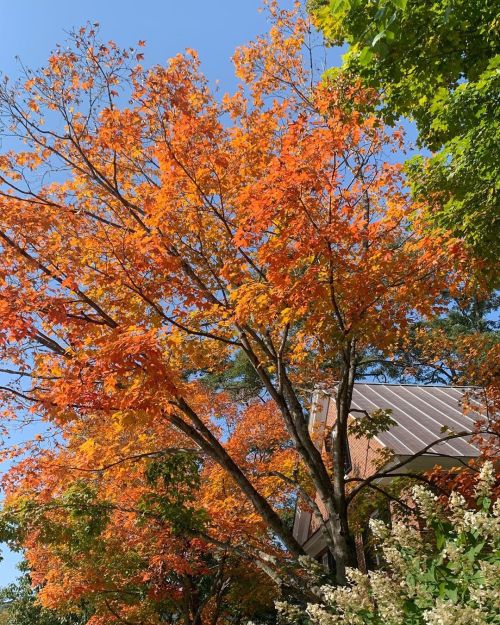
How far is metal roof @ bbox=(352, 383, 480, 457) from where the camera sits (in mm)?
12422

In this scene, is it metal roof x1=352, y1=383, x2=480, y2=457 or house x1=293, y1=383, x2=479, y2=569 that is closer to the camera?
house x1=293, y1=383, x2=479, y2=569

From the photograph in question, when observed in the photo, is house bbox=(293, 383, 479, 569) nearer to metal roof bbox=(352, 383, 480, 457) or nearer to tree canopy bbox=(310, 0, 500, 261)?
metal roof bbox=(352, 383, 480, 457)

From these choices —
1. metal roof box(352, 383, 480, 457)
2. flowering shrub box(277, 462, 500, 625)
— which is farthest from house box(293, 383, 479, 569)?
flowering shrub box(277, 462, 500, 625)

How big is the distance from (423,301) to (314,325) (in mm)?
1863

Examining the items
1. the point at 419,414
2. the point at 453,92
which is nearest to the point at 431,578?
the point at 453,92

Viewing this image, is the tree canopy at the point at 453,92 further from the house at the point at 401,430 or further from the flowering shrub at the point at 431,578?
the house at the point at 401,430

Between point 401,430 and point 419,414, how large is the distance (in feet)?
5.95

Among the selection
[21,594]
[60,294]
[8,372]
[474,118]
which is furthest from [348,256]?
[21,594]

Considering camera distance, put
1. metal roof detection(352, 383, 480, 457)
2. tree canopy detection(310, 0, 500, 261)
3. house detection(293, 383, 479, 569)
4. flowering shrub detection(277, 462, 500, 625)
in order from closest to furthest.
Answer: flowering shrub detection(277, 462, 500, 625) → tree canopy detection(310, 0, 500, 261) → house detection(293, 383, 479, 569) → metal roof detection(352, 383, 480, 457)

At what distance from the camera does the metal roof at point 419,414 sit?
40.8 feet

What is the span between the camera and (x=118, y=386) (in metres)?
6.74

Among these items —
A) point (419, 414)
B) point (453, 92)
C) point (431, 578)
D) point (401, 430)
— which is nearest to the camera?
point (431, 578)

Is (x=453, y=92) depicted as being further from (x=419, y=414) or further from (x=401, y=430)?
(x=419, y=414)

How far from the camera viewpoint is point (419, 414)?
1505cm
